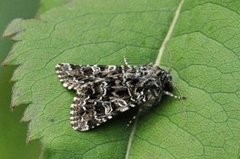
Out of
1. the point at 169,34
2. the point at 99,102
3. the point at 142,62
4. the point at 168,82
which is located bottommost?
the point at 99,102

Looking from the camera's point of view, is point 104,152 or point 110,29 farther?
point 110,29

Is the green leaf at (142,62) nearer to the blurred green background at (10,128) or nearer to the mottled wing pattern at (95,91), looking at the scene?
the mottled wing pattern at (95,91)

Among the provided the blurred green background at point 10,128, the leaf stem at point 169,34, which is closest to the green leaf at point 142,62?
the leaf stem at point 169,34

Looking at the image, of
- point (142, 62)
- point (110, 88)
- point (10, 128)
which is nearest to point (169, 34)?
point (142, 62)

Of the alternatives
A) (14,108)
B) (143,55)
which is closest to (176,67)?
(143,55)

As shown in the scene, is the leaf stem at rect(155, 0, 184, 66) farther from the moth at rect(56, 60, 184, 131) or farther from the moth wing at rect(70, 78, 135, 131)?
the moth wing at rect(70, 78, 135, 131)

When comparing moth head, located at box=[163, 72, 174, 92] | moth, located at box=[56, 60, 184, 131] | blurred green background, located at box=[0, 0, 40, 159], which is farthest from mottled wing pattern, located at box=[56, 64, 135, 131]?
blurred green background, located at box=[0, 0, 40, 159]

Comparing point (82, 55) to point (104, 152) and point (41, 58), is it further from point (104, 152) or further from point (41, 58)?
point (104, 152)

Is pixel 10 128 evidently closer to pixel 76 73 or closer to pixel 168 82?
pixel 76 73
